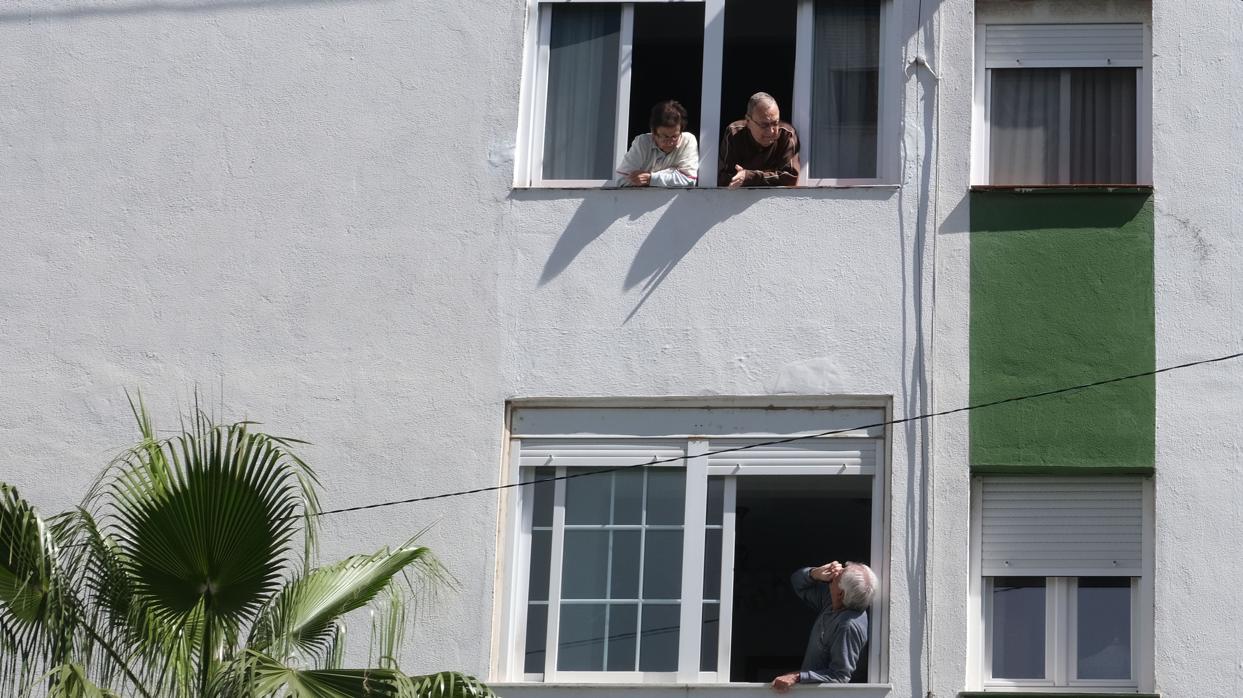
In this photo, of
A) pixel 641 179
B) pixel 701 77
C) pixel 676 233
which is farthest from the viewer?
pixel 701 77

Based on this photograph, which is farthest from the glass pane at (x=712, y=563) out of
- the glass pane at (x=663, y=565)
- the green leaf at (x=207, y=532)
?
the green leaf at (x=207, y=532)

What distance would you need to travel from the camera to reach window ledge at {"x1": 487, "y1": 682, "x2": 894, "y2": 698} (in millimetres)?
13484

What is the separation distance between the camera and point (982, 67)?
14.9 m

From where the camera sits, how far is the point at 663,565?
46.2 feet

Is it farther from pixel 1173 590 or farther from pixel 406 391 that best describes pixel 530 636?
pixel 1173 590

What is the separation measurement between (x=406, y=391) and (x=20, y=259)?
2726 millimetres

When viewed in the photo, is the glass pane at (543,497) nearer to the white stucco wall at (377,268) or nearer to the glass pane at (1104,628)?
the white stucco wall at (377,268)

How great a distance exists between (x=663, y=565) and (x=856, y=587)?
1.19 m

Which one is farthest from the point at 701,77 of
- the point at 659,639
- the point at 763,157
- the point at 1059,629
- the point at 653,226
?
the point at 1059,629

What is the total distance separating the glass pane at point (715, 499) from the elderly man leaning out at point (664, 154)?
1.88 meters

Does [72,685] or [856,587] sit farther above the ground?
[856,587]

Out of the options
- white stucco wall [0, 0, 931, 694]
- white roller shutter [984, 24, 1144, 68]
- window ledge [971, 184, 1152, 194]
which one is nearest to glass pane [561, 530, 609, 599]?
white stucco wall [0, 0, 931, 694]

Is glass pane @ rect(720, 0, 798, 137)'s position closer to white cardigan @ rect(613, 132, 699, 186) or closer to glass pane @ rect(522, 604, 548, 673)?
white cardigan @ rect(613, 132, 699, 186)

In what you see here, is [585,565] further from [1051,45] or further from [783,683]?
[1051,45]
